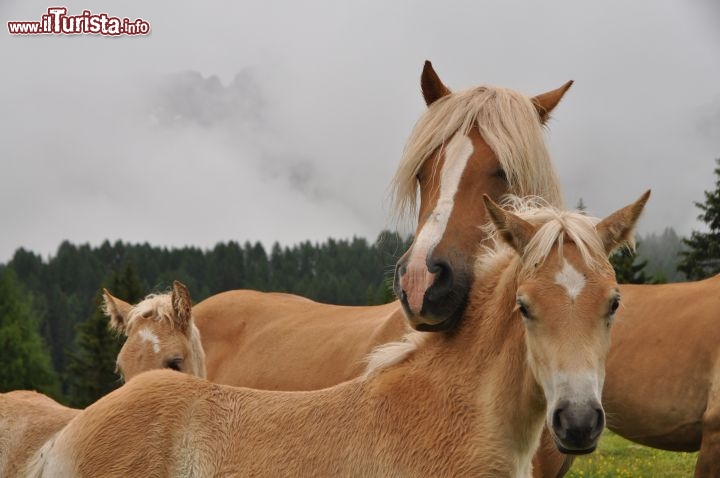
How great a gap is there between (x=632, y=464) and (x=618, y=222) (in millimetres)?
7004

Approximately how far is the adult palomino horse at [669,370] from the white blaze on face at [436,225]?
2.94m

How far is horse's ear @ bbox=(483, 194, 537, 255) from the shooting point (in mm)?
3070

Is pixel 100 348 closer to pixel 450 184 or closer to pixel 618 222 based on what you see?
pixel 450 184

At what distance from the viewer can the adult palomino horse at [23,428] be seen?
4.95 m

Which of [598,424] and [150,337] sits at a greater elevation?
[598,424]

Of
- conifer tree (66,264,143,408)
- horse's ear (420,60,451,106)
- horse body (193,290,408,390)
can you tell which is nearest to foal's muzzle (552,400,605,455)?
horse body (193,290,408,390)

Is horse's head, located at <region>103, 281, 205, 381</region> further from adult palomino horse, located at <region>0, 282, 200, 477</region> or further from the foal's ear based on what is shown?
the foal's ear

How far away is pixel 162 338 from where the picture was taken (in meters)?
5.56

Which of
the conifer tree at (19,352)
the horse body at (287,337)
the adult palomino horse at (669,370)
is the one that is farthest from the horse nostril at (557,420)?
the conifer tree at (19,352)

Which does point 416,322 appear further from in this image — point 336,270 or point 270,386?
point 336,270

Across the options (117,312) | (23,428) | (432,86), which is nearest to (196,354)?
(117,312)

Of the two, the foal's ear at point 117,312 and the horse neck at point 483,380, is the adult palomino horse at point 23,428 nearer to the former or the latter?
the foal's ear at point 117,312

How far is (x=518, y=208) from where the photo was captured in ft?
12.0

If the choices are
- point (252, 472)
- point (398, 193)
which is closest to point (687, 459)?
point (398, 193)
